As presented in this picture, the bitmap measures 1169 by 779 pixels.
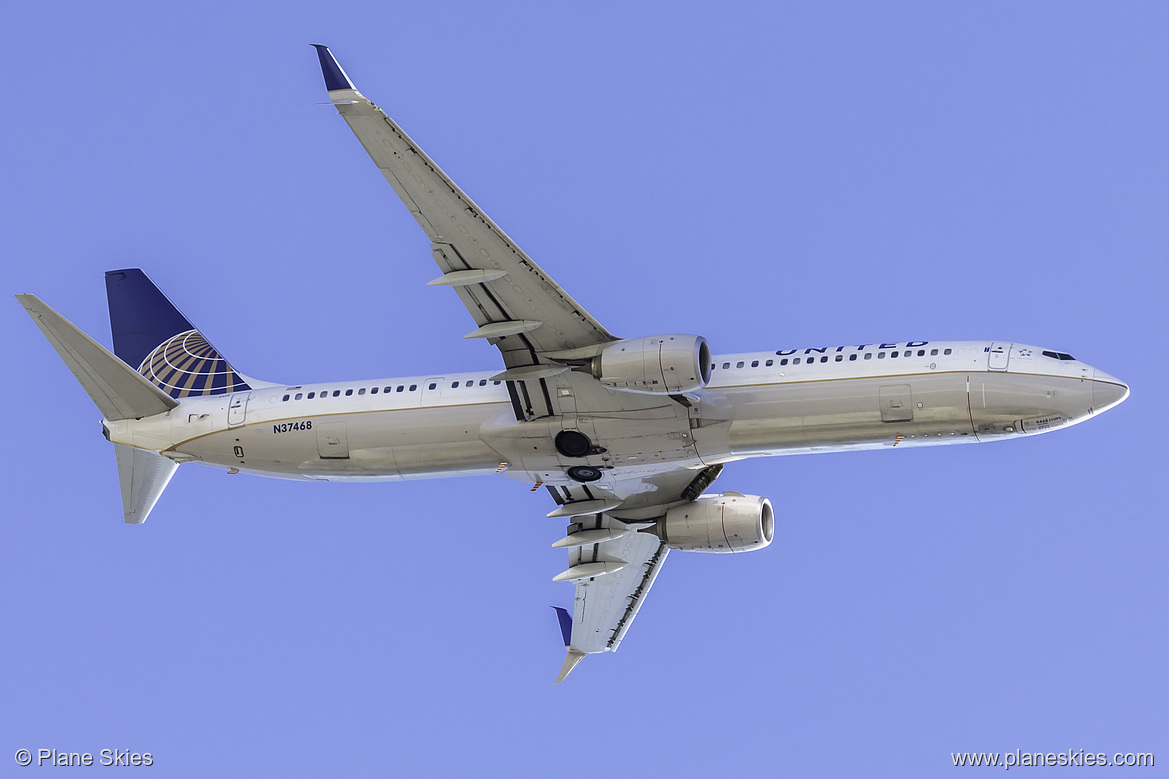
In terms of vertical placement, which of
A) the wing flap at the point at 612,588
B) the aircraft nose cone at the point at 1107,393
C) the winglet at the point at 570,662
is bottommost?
the winglet at the point at 570,662

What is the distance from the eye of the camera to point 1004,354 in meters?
36.1

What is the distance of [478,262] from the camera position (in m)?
35.2

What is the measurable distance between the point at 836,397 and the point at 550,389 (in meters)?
7.48

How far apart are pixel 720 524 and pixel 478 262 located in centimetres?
1275

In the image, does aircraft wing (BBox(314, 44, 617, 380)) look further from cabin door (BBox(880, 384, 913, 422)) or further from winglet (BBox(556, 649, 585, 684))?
winglet (BBox(556, 649, 585, 684))

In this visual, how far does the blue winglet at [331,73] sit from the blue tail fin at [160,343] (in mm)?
14264

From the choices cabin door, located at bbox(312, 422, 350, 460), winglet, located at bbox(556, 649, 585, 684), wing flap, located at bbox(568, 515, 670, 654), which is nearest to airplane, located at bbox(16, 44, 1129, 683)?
cabin door, located at bbox(312, 422, 350, 460)

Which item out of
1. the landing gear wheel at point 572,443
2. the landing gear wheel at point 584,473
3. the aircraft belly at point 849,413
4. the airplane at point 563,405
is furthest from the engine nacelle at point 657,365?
the landing gear wheel at point 584,473

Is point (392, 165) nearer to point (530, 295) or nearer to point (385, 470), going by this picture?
point (530, 295)

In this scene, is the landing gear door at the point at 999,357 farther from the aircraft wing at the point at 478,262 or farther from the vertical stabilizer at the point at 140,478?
the vertical stabilizer at the point at 140,478

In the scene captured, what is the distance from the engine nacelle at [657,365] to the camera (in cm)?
3491

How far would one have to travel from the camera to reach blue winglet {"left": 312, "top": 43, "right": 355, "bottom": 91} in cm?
3192

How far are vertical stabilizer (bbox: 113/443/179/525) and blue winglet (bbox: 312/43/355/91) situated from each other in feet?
49.9

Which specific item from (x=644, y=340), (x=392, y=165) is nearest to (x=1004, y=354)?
(x=644, y=340)
